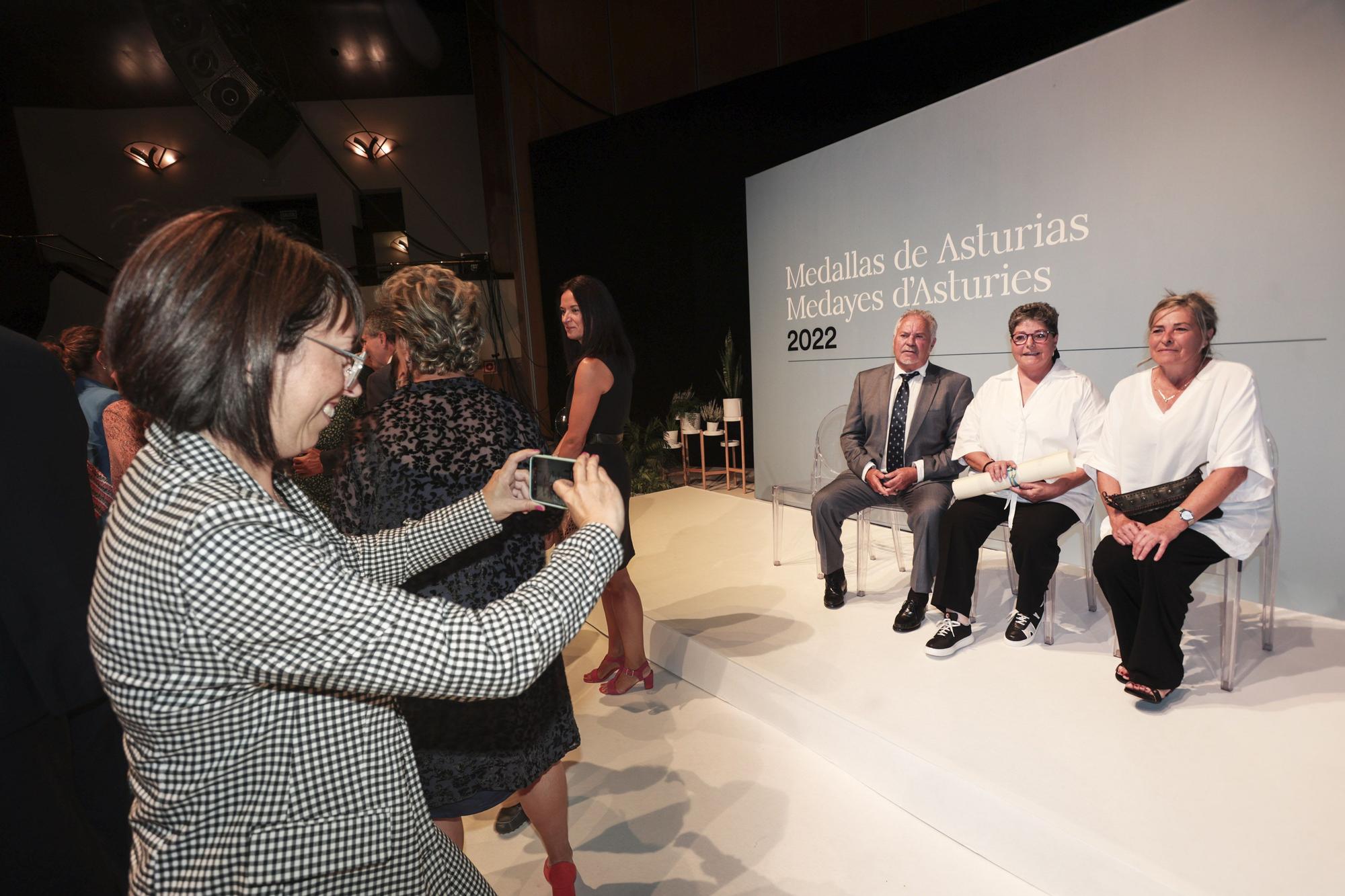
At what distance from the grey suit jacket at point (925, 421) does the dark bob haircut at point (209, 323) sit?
117 inches

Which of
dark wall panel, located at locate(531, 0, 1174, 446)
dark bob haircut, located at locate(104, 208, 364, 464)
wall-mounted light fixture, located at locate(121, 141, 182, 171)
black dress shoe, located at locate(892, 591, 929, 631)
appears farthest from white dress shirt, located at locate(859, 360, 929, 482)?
wall-mounted light fixture, located at locate(121, 141, 182, 171)

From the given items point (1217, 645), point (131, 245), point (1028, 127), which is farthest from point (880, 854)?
point (1028, 127)

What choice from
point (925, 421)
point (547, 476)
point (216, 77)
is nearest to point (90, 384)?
point (547, 476)

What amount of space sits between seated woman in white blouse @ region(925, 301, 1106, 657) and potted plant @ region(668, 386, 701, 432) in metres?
3.65

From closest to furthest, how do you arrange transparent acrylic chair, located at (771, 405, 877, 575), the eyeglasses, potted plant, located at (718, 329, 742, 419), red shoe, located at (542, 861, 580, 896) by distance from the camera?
1. the eyeglasses
2. red shoe, located at (542, 861, 580, 896)
3. transparent acrylic chair, located at (771, 405, 877, 575)
4. potted plant, located at (718, 329, 742, 419)

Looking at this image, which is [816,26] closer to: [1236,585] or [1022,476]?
[1022,476]

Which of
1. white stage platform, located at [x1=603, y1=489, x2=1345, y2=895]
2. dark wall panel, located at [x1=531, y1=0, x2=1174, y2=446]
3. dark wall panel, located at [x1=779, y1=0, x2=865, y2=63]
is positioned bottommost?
white stage platform, located at [x1=603, y1=489, x2=1345, y2=895]

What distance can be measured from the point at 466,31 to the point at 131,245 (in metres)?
7.21

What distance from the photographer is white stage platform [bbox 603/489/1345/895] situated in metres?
1.70

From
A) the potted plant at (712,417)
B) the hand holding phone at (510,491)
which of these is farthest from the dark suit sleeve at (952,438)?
the potted plant at (712,417)

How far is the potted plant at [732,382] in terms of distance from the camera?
6117 millimetres

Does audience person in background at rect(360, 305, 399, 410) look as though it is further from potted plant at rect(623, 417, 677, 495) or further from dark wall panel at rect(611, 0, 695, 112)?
dark wall panel at rect(611, 0, 695, 112)

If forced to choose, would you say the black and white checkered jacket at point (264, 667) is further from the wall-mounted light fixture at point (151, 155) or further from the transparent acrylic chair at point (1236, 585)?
the wall-mounted light fixture at point (151, 155)

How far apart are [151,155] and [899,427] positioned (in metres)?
6.56
